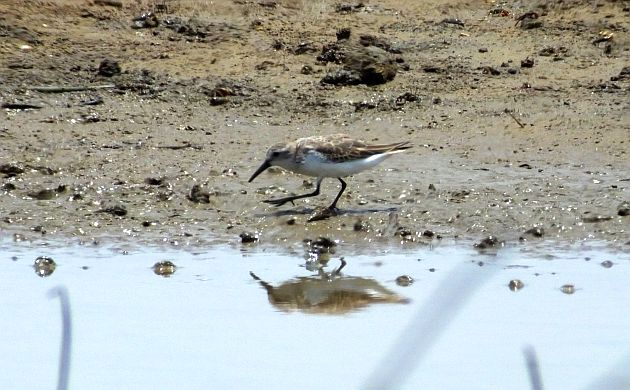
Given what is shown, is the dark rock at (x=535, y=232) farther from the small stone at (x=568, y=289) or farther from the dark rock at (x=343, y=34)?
the dark rock at (x=343, y=34)

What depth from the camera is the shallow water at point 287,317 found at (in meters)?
5.80

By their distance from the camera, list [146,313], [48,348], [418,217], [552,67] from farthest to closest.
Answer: [552,67] → [418,217] → [146,313] → [48,348]

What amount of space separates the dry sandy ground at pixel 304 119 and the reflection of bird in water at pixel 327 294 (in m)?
1.05

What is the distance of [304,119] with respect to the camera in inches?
424

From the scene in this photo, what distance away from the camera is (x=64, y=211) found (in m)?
9.05

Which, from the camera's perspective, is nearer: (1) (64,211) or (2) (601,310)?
(2) (601,310)

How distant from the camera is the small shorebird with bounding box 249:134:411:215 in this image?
877cm

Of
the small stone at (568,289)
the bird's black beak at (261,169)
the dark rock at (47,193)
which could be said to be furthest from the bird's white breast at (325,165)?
the small stone at (568,289)

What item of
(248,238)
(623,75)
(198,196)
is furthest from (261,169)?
(623,75)

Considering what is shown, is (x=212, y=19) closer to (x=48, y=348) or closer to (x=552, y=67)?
(x=552, y=67)

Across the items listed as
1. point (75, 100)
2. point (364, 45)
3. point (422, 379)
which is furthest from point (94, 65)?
point (422, 379)

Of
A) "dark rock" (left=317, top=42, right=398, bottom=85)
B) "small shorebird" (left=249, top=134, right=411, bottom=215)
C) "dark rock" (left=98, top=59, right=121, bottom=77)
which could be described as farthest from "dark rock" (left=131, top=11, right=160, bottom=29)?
"small shorebird" (left=249, top=134, right=411, bottom=215)

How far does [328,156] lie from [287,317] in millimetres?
2132

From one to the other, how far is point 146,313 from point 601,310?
2.36 metres
